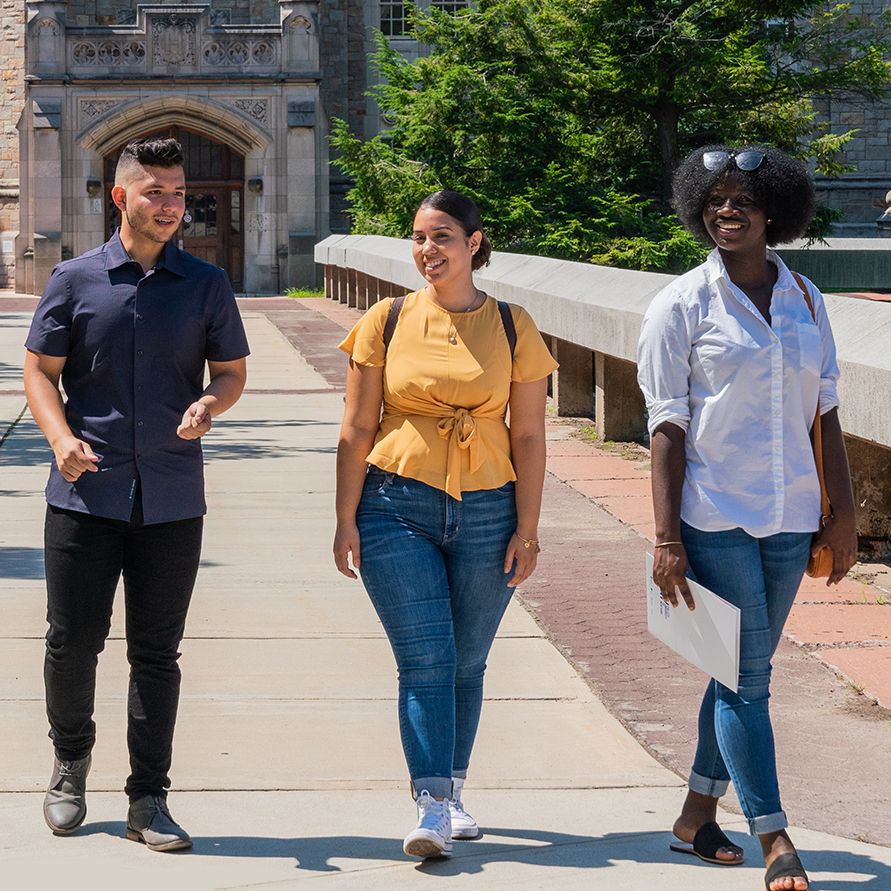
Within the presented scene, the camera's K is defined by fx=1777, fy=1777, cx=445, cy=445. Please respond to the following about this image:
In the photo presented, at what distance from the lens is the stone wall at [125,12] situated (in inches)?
1678

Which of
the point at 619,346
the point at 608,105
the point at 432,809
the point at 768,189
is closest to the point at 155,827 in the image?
the point at 432,809

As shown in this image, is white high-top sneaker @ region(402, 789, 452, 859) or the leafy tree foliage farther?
the leafy tree foliage

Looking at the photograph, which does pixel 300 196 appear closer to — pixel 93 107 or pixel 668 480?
pixel 93 107

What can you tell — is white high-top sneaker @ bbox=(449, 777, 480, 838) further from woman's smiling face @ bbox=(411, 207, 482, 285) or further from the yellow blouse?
woman's smiling face @ bbox=(411, 207, 482, 285)

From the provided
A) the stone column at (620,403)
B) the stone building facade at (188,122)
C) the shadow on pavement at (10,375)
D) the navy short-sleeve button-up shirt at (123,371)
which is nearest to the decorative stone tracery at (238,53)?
the stone building facade at (188,122)

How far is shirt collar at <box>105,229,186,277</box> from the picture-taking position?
4961 millimetres

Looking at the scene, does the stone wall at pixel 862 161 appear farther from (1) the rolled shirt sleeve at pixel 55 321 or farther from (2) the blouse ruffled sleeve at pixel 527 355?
(1) the rolled shirt sleeve at pixel 55 321

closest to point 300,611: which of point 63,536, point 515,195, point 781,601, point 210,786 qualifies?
point 210,786

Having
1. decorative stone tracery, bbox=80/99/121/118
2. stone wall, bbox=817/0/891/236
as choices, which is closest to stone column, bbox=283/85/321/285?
decorative stone tracery, bbox=80/99/121/118

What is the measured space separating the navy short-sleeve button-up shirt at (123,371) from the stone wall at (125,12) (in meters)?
39.0

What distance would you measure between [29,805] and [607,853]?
1712 mm

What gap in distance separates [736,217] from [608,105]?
20.2m

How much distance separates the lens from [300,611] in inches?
312

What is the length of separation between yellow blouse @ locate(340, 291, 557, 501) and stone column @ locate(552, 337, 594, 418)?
10034mm
